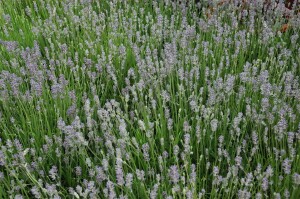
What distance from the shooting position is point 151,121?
2596mm

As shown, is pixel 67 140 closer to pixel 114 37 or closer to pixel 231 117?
pixel 231 117

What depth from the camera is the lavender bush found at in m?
1.96

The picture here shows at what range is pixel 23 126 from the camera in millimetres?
2422

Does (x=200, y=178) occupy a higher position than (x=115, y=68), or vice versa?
(x=115, y=68)

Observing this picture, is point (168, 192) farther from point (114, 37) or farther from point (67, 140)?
point (114, 37)

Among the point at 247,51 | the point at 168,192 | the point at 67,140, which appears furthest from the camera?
the point at 247,51

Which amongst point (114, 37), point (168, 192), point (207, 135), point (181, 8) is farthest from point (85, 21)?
point (168, 192)

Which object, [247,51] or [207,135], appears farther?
[247,51]

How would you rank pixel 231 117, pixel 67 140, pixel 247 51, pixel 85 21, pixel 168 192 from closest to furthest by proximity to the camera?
pixel 168 192 < pixel 67 140 < pixel 231 117 < pixel 247 51 < pixel 85 21

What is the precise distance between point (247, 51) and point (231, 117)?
0.98 m

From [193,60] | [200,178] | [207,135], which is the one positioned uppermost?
[193,60]

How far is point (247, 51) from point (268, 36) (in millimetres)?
239

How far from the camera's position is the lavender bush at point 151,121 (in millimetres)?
1959

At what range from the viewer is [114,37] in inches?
132
